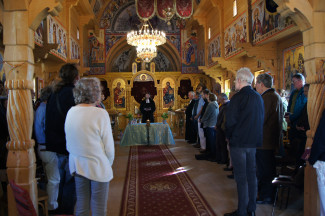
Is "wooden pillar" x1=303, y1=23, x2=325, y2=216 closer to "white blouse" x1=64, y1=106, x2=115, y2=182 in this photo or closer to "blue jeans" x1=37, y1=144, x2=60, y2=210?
"white blouse" x1=64, y1=106, x2=115, y2=182

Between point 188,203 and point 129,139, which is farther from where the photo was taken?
point 129,139

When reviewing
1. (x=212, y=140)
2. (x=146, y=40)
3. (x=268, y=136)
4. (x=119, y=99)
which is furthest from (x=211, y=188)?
(x=119, y=99)

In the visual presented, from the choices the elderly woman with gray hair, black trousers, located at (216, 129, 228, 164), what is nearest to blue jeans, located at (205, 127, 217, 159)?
black trousers, located at (216, 129, 228, 164)

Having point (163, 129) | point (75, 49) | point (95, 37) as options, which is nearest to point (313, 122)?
point (163, 129)

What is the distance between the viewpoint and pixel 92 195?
250 cm

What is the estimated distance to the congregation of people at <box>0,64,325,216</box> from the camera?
245 centimetres

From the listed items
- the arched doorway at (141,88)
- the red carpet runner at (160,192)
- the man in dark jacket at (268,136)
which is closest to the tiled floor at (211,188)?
the red carpet runner at (160,192)

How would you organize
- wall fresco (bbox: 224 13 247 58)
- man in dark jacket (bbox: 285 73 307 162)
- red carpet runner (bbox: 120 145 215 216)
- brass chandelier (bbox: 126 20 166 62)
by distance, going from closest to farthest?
red carpet runner (bbox: 120 145 215 216) → man in dark jacket (bbox: 285 73 307 162) → wall fresco (bbox: 224 13 247 58) → brass chandelier (bbox: 126 20 166 62)

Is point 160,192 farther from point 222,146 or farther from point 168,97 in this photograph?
point 168,97

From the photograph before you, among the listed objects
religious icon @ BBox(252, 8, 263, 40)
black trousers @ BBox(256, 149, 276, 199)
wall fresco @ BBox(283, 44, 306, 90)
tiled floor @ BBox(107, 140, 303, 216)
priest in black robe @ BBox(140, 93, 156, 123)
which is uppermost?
religious icon @ BBox(252, 8, 263, 40)

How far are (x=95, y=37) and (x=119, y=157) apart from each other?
11286 millimetres

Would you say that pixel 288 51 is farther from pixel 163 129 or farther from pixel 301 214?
pixel 301 214

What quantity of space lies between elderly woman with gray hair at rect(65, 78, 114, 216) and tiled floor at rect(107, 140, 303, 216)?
1630 millimetres

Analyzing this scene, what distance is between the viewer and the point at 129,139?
393 inches
